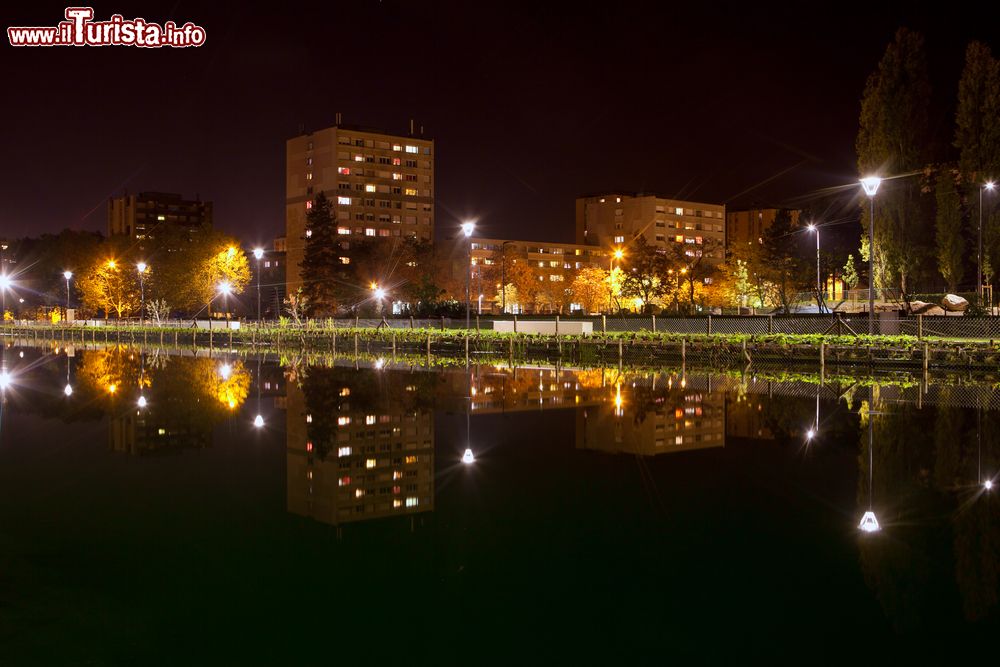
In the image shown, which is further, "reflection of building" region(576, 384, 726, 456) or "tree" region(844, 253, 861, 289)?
"tree" region(844, 253, 861, 289)

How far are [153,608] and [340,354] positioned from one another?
41162 millimetres

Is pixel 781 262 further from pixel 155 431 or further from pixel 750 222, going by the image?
pixel 750 222

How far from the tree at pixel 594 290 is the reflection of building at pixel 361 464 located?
80.3 m

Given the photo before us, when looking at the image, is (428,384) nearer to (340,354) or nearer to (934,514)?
(934,514)

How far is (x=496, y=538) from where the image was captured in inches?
332

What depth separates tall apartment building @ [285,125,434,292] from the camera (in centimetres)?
13562

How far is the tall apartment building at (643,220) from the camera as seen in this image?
160 meters

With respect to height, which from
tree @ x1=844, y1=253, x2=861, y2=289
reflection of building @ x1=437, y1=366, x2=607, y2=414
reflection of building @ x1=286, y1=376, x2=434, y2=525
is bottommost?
reflection of building @ x1=286, y1=376, x2=434, y2=525

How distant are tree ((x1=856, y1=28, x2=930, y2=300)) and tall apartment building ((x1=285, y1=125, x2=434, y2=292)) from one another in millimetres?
94534

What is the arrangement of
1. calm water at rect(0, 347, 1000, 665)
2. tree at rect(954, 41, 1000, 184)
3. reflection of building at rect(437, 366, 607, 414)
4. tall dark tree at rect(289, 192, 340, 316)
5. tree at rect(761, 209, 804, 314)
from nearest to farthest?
calm water at rect(0, 347, 1000, 665) < reflection of building at rect(437, 366, 607, 414) < tree at rect(954, 41, 1000, 184) < tree at rect(761, 209, 804, 314) < tall dark tree at rect(289, 192, 340, 316)

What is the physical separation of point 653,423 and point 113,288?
8297 centimetres

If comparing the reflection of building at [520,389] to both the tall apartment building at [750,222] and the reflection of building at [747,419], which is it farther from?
the tall apartment building at [750,222]

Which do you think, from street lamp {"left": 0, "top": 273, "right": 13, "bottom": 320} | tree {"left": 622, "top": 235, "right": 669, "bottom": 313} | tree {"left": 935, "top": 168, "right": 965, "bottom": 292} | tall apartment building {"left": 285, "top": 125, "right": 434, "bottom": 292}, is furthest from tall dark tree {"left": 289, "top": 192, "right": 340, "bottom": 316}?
tree {"left": 935, "top": 168, "right": 965, "bottom": 292}

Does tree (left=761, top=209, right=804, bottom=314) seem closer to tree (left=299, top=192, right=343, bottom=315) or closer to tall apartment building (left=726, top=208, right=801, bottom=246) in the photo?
tree (left=299, top=192, right=343, bottom=315)
